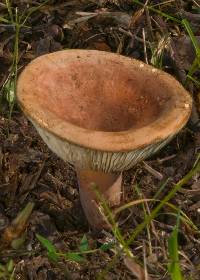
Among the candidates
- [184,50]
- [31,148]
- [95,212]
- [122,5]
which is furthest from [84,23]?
[95,212]

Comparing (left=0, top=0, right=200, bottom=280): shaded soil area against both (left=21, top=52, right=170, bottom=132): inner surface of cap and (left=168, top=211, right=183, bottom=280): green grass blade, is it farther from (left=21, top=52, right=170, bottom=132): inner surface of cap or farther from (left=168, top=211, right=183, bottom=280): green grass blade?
(left=21, top=52, right=170, bottom=132): inner surface of cap

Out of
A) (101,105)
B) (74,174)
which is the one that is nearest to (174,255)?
(101,105)

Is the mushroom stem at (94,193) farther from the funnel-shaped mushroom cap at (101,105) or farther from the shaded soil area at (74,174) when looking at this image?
the funnel-shaped mushroom cap at (101,105)

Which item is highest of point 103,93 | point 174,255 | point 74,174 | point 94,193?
point 103,93

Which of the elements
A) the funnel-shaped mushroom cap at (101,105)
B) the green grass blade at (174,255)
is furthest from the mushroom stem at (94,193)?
the green grass blade at (174,255)

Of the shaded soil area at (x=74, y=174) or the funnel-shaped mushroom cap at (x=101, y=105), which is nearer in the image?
the funnel-shaped mushroom cap at (x=101, y=105)

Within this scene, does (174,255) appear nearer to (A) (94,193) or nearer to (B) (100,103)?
(A) (94,193)

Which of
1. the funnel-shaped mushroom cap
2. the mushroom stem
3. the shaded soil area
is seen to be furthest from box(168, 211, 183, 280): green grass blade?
the mushroom stem
